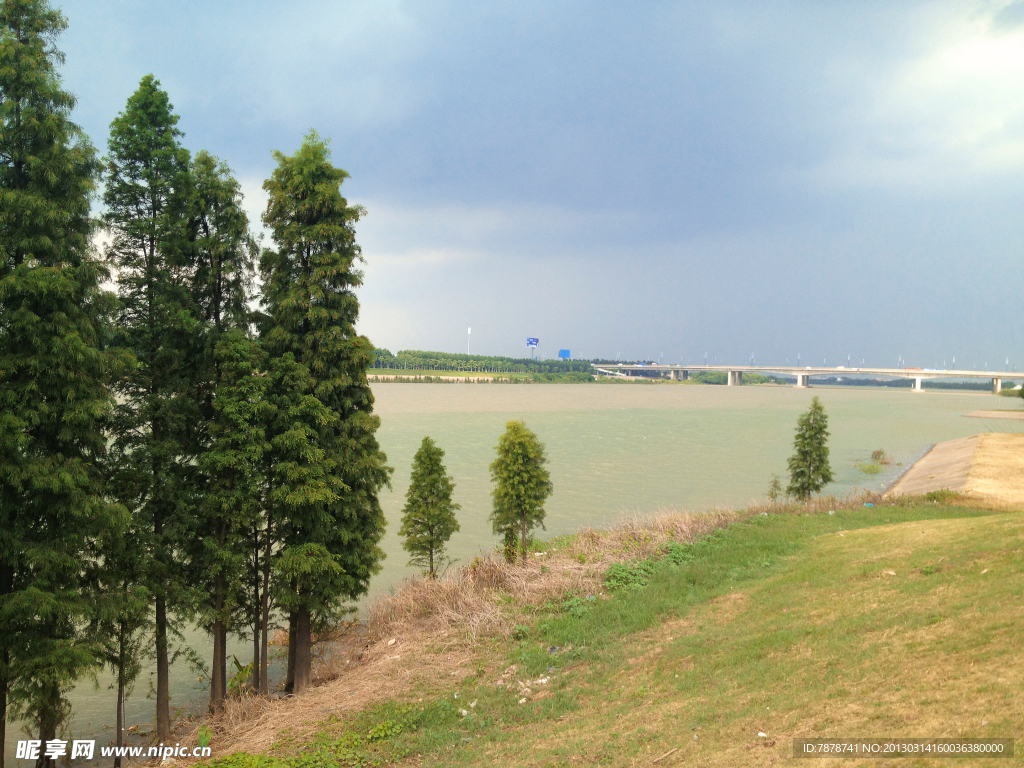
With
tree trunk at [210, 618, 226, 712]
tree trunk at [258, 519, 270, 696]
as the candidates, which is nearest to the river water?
tree trunk at [210, 618, 226, 712]

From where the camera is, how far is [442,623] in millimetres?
14062

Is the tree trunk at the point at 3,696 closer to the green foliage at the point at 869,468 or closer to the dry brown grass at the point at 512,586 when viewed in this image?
the dry brown grass at the point at 512,586

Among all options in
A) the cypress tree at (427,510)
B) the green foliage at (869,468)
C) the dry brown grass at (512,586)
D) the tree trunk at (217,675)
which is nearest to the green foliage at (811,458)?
the dry brown grass at (512,586)

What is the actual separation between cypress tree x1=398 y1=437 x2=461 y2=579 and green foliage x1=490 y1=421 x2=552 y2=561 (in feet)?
7.95

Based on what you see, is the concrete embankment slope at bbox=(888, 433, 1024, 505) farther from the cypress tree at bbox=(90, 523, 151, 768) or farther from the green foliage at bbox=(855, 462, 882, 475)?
the cypress tree at bbox=(90, 523, 151, 768)

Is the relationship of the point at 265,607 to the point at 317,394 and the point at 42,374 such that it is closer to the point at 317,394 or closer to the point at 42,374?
the point at 317,394

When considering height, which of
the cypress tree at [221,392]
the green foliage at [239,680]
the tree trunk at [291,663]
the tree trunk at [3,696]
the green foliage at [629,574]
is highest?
the cypress tree at [221,392]

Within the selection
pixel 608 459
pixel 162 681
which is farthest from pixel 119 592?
pixel 608 459

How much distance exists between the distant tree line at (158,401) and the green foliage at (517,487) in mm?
9479

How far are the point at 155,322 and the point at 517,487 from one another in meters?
15.4

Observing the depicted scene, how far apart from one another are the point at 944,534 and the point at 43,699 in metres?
17.8

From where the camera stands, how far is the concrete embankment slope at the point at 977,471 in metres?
25.3

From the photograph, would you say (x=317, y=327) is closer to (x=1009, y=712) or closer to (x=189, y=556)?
(x=189, y=556)

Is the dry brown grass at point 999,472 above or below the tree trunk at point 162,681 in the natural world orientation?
above
